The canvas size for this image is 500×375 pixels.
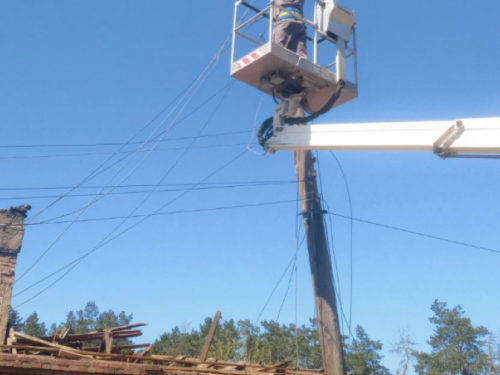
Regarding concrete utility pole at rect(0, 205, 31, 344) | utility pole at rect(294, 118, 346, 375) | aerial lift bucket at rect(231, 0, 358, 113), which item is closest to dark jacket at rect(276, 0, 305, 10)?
aerial lift bucket at rect(231, 0, 358, 113)

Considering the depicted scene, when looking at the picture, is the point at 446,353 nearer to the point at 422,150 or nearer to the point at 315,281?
the point at 315,281

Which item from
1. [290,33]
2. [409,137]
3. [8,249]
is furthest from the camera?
[8,249]

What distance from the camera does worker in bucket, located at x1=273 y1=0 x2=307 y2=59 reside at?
957 cm

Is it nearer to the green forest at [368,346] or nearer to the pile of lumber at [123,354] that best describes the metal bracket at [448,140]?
the pile of lumber at [123,354]

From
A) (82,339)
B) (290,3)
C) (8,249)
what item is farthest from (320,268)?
(8,249)

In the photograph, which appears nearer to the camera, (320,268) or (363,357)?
(320,268)

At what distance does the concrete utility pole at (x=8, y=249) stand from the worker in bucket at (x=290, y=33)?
21.9 feet

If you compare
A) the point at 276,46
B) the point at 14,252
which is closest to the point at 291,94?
the point at 276,46

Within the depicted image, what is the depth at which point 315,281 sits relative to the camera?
1059 cm

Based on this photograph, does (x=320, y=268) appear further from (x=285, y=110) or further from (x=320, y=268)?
(x=285, y=110)

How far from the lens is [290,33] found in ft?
31.6

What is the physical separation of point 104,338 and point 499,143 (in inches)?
363

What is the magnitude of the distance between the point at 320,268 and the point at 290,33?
4.46 metres

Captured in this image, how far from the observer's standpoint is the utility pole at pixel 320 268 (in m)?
10.1
